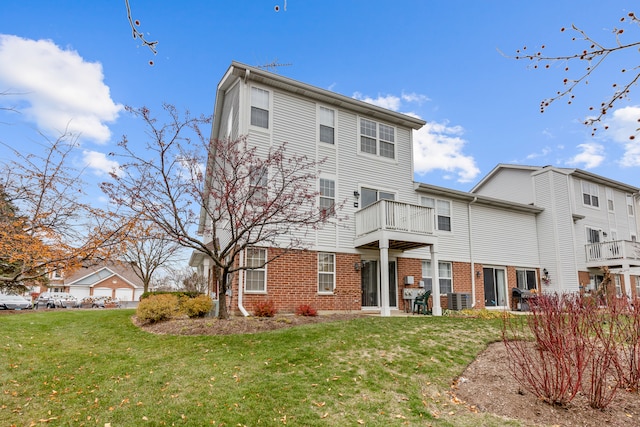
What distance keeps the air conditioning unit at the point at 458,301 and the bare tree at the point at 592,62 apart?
1338 cm

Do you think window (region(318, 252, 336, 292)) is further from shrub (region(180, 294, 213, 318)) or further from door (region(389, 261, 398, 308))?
shrub (region(180, 294, 213, 318))

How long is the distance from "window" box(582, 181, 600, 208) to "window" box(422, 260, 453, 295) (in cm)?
1121

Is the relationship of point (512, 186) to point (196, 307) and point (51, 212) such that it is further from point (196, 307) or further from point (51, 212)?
point (51, 212)

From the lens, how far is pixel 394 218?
13.5 m

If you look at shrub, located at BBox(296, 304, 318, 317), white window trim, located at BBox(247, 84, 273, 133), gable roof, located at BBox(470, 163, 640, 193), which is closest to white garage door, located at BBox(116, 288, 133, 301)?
gable roof, located at BBox(470, 163, 640, 193)

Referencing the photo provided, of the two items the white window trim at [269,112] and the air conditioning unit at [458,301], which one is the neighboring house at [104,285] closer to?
the white window trim at [269,112]

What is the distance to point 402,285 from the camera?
1544 centimetres

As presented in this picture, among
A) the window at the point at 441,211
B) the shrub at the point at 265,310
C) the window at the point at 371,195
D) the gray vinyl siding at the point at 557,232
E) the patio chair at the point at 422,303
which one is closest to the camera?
the shrub at the point at 265,310

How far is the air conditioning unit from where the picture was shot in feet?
51.1

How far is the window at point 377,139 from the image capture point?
15805 millimetres

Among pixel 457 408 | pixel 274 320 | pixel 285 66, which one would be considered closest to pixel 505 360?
pixel 457 408

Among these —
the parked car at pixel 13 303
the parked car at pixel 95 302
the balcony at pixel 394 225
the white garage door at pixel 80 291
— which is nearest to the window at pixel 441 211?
the balcony at pixel 394 225

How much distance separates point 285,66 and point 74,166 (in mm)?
10541

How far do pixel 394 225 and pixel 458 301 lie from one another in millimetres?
4675
